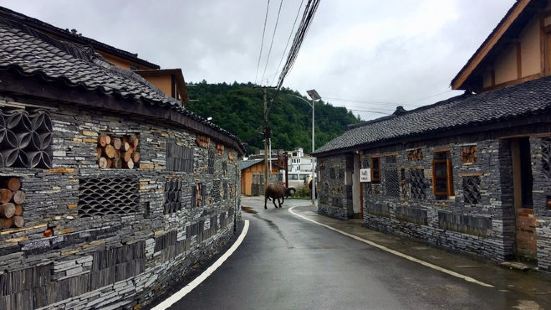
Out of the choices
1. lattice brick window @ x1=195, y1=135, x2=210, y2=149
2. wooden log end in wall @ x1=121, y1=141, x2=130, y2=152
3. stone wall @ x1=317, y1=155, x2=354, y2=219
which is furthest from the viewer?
stone wall @ x1=317, y1=155, x2=354, y2=219

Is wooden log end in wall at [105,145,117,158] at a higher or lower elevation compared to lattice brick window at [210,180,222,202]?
higher

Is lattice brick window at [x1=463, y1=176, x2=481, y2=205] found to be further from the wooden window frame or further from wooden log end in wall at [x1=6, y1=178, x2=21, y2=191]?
wooden log end in wall at [x1=6, y1=178, x2=21, y2=191]

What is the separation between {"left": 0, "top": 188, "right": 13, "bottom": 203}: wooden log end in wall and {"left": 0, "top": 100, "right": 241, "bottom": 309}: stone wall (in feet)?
0.52

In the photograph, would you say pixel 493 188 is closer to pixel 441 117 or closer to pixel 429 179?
pixel 429 179

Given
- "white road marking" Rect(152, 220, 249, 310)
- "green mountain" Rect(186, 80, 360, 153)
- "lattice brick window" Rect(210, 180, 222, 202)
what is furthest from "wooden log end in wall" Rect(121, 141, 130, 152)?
"green mountain" Rect(186, 80, 360, 153)

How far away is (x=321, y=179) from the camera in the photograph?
23.9 metres

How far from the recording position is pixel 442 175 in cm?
1191

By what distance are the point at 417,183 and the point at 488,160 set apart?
330 centimetres

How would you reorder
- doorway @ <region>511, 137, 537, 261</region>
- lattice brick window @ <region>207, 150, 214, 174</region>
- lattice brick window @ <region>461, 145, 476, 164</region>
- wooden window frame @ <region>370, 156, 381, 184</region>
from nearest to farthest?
doorway @ <region>511, 137, 537, 261</region> < lattice brick window @ <region>207, 150, 214, 174</region> < lattice brick window @ <region>461, 145, 476, 164</region> < wooden window frame @ <region>370, 156, 381, 184</region>

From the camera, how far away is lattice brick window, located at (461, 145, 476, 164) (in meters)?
10.5

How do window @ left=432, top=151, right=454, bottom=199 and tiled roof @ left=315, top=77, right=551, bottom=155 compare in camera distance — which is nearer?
tiled roof @ left=315, top=77, right=551, bottom=155

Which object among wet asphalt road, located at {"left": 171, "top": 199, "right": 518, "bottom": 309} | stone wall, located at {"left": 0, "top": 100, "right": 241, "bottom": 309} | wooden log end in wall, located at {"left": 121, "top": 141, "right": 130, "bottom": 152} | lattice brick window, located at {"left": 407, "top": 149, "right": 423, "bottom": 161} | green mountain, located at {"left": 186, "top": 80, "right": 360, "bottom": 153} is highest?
green mountain, located at {"left": 186, "top": 80, "right": 360, "bottom": 153}

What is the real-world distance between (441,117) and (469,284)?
656 cm

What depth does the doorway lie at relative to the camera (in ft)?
30.3
